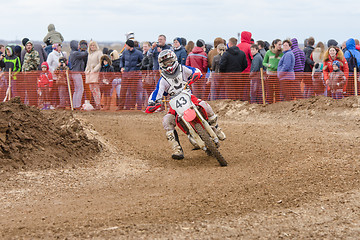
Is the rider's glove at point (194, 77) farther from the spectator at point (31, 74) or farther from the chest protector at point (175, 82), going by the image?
the spectator at point (31, 74)

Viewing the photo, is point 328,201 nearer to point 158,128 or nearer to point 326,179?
point 326,179

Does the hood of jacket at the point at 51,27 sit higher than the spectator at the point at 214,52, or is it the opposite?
the hood of jacket at the point at 51,27

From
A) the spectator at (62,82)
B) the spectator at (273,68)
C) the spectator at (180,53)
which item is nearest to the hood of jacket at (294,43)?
the spectator at (273,68)

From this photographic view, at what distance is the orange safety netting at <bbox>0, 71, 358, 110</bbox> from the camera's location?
56.6 ft

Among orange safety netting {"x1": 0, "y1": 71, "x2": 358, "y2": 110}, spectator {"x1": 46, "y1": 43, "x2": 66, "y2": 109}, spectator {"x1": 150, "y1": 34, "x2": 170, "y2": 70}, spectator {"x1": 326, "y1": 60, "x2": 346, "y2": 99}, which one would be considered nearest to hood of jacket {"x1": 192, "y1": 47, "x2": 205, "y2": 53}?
orange safety netting {"x1": 0, "y1": 71, "x2": 358, "y2": 110}

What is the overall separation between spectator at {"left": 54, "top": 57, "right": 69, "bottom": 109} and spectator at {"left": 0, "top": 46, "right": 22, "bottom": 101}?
1410 millimetres

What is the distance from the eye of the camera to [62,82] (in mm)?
18656

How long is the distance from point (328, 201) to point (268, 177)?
1816 millimetres

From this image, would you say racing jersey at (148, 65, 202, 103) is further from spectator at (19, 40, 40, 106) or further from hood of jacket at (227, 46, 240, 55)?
spectator at (19, 40, 40, 106)

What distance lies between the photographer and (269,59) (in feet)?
55.5

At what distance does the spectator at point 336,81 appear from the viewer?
15.9 meters

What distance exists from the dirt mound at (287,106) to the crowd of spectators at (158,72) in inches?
14.5

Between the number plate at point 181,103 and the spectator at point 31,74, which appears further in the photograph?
the spectator at point 31,74

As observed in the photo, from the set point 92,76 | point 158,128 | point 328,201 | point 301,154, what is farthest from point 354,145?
point 92,76
